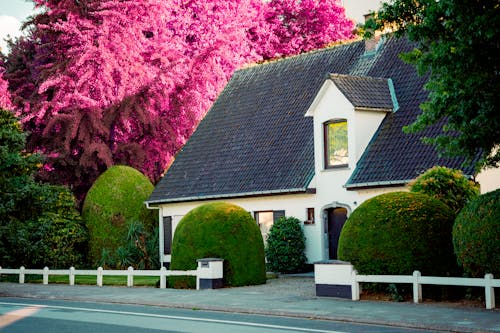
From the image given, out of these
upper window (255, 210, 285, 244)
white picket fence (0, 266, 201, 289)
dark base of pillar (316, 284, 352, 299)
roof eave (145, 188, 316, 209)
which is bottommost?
dark base of pillar (316, 284, 352, 299)

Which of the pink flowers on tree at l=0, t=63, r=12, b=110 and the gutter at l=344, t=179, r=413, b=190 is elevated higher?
the pink flowers on tree at l=0, t=63, r=12, b=110

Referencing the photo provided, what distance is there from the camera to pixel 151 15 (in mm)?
39625

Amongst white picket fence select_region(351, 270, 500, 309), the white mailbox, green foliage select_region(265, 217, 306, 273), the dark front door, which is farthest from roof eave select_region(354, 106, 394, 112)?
white picket fence select_region(351, 270, 500, 309)

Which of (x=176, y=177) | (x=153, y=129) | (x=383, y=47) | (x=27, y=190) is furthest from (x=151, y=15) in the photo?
(x=27, y=190)

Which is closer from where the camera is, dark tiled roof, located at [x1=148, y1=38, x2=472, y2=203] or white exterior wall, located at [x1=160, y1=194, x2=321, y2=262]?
dark tiled roof, located at [x1=148, y1=38, x2=472, y2=203]

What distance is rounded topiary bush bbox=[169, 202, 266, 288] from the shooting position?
23.6m

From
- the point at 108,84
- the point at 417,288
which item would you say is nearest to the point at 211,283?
the point at 417,288

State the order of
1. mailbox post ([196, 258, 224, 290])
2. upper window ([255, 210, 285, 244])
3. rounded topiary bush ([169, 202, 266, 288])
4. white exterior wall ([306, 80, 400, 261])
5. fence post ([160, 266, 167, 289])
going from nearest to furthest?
mailbox post ([196, 258, 224, 290]) → rounded topiary bush ([169, 202, 266, 288]) → fence post ([160, 266, 167, 289]) → white exterior wall ([306, 80, 400, 261]) → upper window ([255, 210, 285, 244])

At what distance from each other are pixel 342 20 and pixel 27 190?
29.3 metres

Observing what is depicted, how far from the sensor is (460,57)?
15211mm

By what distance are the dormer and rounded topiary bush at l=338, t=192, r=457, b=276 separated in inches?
331

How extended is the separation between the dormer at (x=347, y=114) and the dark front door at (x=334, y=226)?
158 cm

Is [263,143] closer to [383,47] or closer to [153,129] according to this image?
[383,47]

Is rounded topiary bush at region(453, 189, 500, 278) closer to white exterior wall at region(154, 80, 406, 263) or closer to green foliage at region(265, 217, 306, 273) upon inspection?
white exterior wall at region(154, 80, 406, 263)
